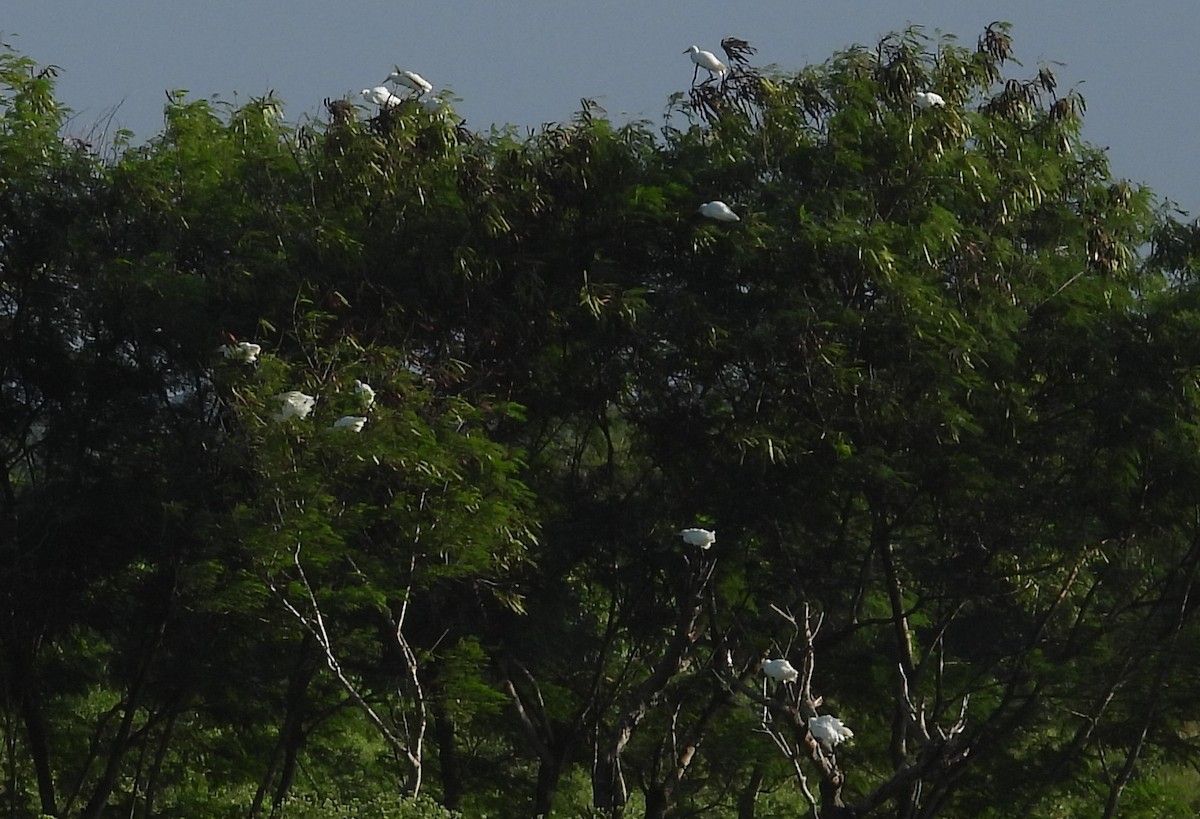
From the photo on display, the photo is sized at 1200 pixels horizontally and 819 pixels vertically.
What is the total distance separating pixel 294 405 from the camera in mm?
9258

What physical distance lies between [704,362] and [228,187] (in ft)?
10.0

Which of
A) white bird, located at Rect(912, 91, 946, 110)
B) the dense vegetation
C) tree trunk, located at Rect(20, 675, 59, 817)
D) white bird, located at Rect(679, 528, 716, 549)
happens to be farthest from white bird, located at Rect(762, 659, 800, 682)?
tree trunk, located at Rect(20, 675, 59, 817)

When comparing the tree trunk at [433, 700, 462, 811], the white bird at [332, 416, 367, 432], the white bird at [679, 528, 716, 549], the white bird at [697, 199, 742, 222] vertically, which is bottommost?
the tree trunk at [433, 700, 462, 811]

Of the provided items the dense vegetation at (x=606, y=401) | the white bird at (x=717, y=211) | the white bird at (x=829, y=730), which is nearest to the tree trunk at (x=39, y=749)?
the dense vegetation at (x=606, y=401)

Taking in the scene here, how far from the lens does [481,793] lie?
15773 mm

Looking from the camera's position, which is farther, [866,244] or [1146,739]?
[1146,739]

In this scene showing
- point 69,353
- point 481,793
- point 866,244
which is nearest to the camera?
point 866,244

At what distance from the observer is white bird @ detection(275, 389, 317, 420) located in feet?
30.3

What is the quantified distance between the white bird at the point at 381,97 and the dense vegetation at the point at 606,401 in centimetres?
5

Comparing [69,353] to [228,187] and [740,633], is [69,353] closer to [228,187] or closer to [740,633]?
[228,187]

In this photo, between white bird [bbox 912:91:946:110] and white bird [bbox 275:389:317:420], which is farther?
white bird [bbox 912:91:946:110]

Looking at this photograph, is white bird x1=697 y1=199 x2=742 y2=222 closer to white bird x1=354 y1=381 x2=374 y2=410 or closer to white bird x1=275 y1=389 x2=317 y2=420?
white bird x1=354 y1=381 x2=374 y2=410

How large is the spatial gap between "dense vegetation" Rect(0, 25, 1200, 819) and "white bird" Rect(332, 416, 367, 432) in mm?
68

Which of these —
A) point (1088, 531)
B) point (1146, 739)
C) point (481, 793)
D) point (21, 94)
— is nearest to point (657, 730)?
point (481, 793)
